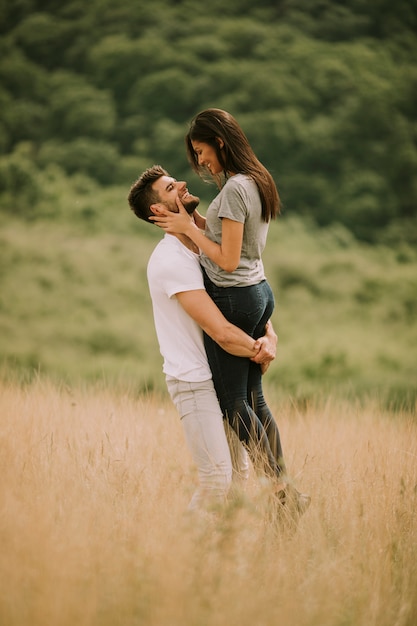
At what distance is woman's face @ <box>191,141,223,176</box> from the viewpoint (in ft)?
9.88

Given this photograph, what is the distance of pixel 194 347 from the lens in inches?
115

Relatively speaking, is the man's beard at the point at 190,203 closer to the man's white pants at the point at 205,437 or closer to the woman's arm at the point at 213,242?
the woman's arm at the point at 213,242

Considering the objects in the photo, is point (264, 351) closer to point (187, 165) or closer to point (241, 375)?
point (241, 375)

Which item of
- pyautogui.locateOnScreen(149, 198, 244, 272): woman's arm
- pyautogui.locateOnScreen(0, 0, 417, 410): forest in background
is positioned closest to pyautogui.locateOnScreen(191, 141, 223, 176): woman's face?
pyautogui.locateOnScreen(149, 198, 244, 272): woman's arm

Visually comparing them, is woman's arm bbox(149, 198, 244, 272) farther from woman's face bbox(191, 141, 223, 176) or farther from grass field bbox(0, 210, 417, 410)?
grass field bbox(0, 210, 417, 410)

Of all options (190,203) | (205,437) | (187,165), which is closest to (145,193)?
(190,203)

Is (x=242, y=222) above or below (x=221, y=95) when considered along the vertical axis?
above

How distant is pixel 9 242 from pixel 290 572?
14151mm

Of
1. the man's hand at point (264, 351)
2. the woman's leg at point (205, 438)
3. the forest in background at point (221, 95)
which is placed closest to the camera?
the woman's leg at point (205, 438)

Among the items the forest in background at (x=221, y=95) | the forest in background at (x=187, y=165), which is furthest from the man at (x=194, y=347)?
the forest in background at (x=221, y=95)

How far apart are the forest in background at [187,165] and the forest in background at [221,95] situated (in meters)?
0.05

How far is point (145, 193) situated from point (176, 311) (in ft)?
1.79

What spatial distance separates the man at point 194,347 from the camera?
2.82 metres

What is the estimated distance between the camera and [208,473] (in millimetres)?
2832
